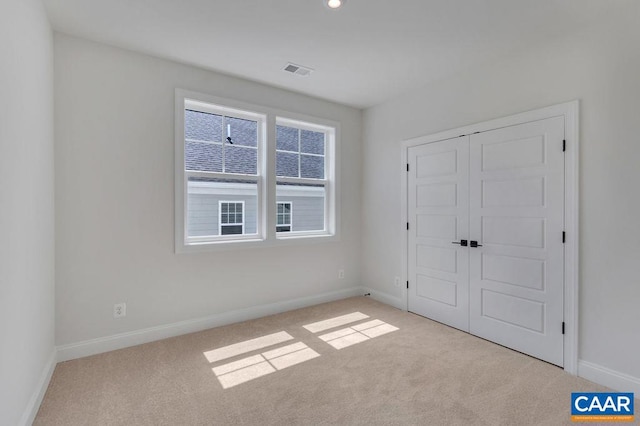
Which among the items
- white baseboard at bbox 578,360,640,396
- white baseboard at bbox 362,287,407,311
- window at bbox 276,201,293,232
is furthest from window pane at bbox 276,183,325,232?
white baseboard at bbox 578,360,640,396

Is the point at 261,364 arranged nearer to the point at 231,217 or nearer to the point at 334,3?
the point at 231,217

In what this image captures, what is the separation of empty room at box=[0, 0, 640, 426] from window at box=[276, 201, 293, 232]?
4cm

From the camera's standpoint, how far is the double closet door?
260cm

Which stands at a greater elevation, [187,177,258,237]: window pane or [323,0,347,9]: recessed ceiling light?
[323,0,347,9]: recessed ceiling light

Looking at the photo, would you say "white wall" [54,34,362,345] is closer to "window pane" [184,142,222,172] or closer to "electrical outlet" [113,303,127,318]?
"electrical outlet" [113,303,127,318]

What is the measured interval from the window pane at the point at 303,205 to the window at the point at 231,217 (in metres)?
0.55

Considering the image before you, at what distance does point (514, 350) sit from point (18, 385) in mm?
3685

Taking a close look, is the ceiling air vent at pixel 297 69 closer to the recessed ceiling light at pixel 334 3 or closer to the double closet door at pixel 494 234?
the recessed ceiling light at pixel 334 3

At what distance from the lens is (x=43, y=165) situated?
224 centimetres

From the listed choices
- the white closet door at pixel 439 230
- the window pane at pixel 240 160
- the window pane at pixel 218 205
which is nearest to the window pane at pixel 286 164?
the window pane at pixel 240 160

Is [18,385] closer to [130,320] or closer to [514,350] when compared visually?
[130,320]

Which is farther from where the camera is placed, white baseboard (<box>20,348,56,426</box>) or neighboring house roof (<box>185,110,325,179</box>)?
neighboring house roof (<box>185,110,325,179</box>)

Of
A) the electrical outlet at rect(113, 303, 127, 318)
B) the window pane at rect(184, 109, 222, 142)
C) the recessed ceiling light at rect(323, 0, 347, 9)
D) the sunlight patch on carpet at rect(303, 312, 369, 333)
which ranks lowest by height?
the sunlight patch on carpet at rect(303, 312, 369, 333)

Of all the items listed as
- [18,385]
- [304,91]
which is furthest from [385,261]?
[18,385]
